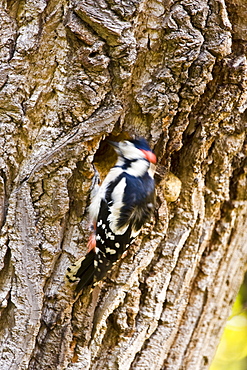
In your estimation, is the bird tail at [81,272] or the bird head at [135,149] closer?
the bird tail at [81,272]

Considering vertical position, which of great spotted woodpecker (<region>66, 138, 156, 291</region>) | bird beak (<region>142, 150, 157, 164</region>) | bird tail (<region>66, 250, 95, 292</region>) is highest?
bird beak (<region>142, 150, 157, 164</region>)

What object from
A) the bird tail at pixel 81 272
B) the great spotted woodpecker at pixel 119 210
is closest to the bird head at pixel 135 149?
the great spotted woodpecker at pixel 119 210

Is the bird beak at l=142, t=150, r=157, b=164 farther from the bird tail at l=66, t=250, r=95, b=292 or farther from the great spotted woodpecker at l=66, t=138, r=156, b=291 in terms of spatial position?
the bird tail at l=66, t=250, r=95, b=292

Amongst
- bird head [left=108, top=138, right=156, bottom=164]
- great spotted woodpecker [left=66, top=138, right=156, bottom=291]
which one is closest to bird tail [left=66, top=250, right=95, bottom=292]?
great spotted woodpecker [left=66, top=138, right=156, bottom=291]

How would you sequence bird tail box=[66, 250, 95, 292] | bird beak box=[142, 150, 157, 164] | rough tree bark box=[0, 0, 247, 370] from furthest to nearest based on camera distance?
1. bird beak box=[142, 150, 157, 164]
2. bird tail box=[66, 250, 95, 292]
3. rough tree bark box=[0, 0, 247, 370]

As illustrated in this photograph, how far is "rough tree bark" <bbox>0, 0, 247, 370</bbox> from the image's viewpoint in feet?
6.51

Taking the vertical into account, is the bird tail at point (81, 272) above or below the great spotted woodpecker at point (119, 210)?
below

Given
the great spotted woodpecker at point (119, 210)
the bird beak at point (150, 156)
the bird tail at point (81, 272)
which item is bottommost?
the bird tail at point (81, 272)

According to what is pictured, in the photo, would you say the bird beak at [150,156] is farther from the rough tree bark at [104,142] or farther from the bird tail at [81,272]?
the bird tail at [81,272]

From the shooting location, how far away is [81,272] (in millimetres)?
2137

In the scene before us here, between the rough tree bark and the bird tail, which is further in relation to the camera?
the bird tail

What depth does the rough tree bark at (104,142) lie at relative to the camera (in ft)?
6.51

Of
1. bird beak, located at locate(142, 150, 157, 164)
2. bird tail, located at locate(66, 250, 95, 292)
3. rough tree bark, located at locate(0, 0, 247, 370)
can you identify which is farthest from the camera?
bird beak, located at locate(142, 150, 157, 164)

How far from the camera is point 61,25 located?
198cm
